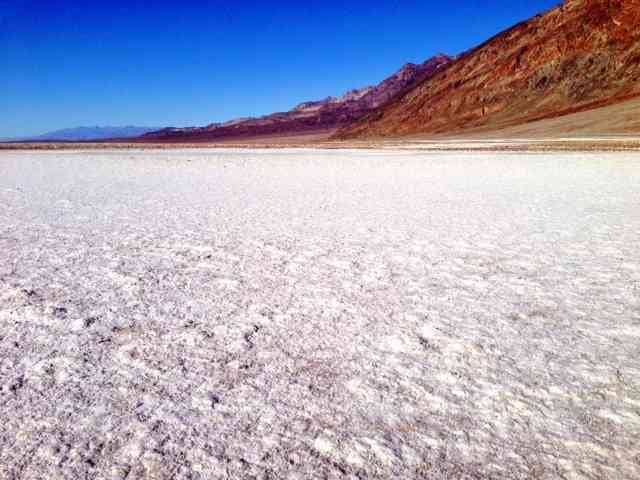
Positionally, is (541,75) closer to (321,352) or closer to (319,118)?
(321,352)

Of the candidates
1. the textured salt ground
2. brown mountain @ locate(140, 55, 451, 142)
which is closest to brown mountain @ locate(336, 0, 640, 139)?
brown mountain @ locate(140, 55, 451, 142)

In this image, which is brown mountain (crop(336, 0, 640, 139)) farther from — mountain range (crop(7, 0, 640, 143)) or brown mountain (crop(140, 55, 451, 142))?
brown mountain (crop(140, 55, 451, 142))

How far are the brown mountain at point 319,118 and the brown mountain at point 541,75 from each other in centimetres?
4465

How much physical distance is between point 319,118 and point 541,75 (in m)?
84.7

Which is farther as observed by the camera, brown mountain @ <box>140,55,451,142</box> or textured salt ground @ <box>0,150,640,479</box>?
brown mountain @ <box>140,55,451,142</box>

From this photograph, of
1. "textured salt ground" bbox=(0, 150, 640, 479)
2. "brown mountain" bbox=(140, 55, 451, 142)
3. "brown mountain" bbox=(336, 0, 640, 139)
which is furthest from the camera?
"brown mountain" bbox=(140, 55, 451, 142)

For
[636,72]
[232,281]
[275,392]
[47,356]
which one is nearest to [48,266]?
[232,281]

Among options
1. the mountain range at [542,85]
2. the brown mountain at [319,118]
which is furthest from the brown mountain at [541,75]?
the brown mountain at [319,118]

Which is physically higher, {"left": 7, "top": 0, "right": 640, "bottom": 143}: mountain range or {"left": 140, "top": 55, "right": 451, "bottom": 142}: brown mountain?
{"left": 7, "top": 0, "right": 640, "bottom": 143}: mountain range

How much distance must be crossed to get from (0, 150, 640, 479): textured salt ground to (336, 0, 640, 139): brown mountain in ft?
193

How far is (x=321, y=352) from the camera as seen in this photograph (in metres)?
2.96

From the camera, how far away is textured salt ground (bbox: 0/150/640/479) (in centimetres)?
205

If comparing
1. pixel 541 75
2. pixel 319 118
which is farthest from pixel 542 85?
pixel 319 118

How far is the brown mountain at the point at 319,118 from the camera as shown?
13850 centimetres
